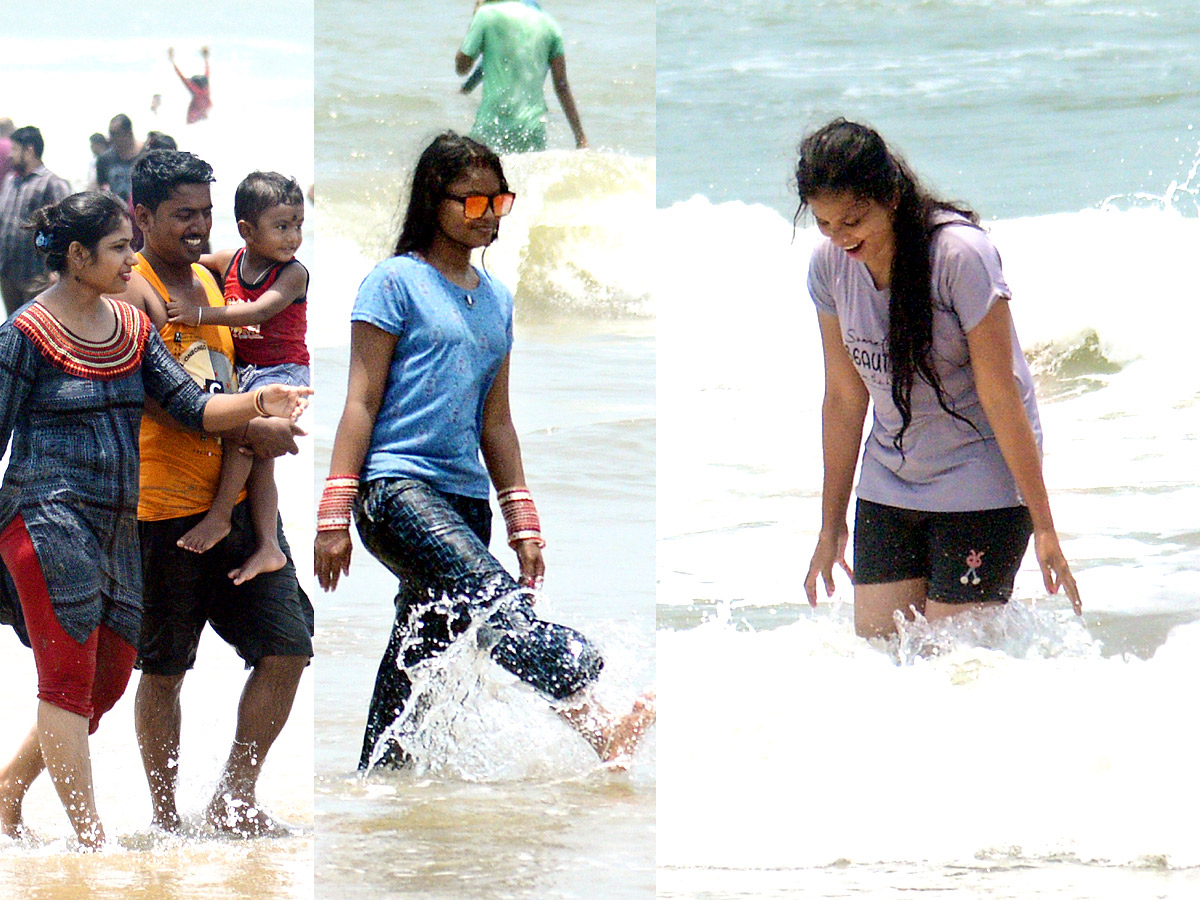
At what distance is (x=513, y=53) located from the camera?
6.05 m

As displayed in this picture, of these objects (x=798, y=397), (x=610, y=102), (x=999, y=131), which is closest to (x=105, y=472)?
(x=798, y=397)

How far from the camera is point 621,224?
28.6ft

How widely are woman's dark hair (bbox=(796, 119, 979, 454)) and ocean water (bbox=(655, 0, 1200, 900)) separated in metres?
0.52

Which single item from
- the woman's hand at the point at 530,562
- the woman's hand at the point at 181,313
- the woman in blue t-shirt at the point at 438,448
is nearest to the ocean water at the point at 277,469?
the woman in blue t-shirt at the point at 438,448

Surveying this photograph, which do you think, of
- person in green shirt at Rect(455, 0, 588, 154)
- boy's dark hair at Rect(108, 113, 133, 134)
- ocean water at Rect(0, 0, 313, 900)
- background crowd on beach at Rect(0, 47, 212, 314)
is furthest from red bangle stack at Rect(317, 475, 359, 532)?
boy's dark hair at Rect(108, 113, 133, 134)

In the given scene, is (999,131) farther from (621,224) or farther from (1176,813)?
(1176,813)

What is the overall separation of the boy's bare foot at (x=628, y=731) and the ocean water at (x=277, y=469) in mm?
598

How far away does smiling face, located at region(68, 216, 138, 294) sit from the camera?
3.21 meters

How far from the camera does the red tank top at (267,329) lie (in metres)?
3.46

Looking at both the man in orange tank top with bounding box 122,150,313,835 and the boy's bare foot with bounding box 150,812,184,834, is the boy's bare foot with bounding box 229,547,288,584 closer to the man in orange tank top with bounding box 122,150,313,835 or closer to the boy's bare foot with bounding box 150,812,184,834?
the man in orange tank top with bounding box 122,150,313,835

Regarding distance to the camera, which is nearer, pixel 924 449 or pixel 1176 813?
pixel 924 449

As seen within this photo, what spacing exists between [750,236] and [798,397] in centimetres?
173

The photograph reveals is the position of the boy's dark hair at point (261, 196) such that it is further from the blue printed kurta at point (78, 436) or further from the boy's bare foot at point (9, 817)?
the boy's bare foot at point (9, 817)

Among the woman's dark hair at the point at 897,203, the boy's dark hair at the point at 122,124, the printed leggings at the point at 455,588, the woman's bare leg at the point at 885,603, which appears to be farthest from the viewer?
the boy's dark hair at the point at 122,124
